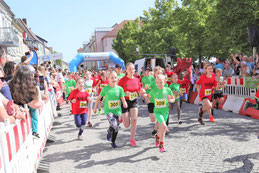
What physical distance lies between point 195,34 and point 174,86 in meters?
25.4

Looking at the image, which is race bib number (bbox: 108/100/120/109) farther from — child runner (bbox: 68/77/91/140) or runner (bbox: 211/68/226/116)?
runner (bbox: 211/68/226/116)

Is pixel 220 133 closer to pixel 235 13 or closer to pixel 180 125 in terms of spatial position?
pixel 180 125

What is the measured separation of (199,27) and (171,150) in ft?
→ 91.6

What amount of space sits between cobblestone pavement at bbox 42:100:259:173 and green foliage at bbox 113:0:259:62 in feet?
36.9

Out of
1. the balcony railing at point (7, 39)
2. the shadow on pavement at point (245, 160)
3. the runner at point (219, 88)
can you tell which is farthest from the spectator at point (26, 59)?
the balcony railing at point (7, 39)

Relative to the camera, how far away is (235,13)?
17.2 m

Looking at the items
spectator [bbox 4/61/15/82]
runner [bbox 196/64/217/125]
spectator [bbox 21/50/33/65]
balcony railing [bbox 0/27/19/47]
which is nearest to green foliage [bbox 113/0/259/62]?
runner [bbox 196/64/217/125]

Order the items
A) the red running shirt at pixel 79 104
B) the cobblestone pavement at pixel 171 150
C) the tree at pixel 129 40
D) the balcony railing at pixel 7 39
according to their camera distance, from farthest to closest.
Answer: the tree at pixel 129 40, the balcony railing at pixel 7 39, the red running shirt at pixel 79 104, the cobblestone pavement at pixel 171 150

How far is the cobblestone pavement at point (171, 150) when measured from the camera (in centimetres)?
461

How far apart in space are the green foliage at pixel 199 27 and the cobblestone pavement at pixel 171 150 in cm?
1126

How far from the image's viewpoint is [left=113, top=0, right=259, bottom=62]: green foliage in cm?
1730

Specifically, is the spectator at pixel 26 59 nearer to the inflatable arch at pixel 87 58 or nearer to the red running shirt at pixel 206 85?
the red running shirt at pixel 206 85

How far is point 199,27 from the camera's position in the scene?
31.0 metres

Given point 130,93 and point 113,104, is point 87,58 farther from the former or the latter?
point 113,104
